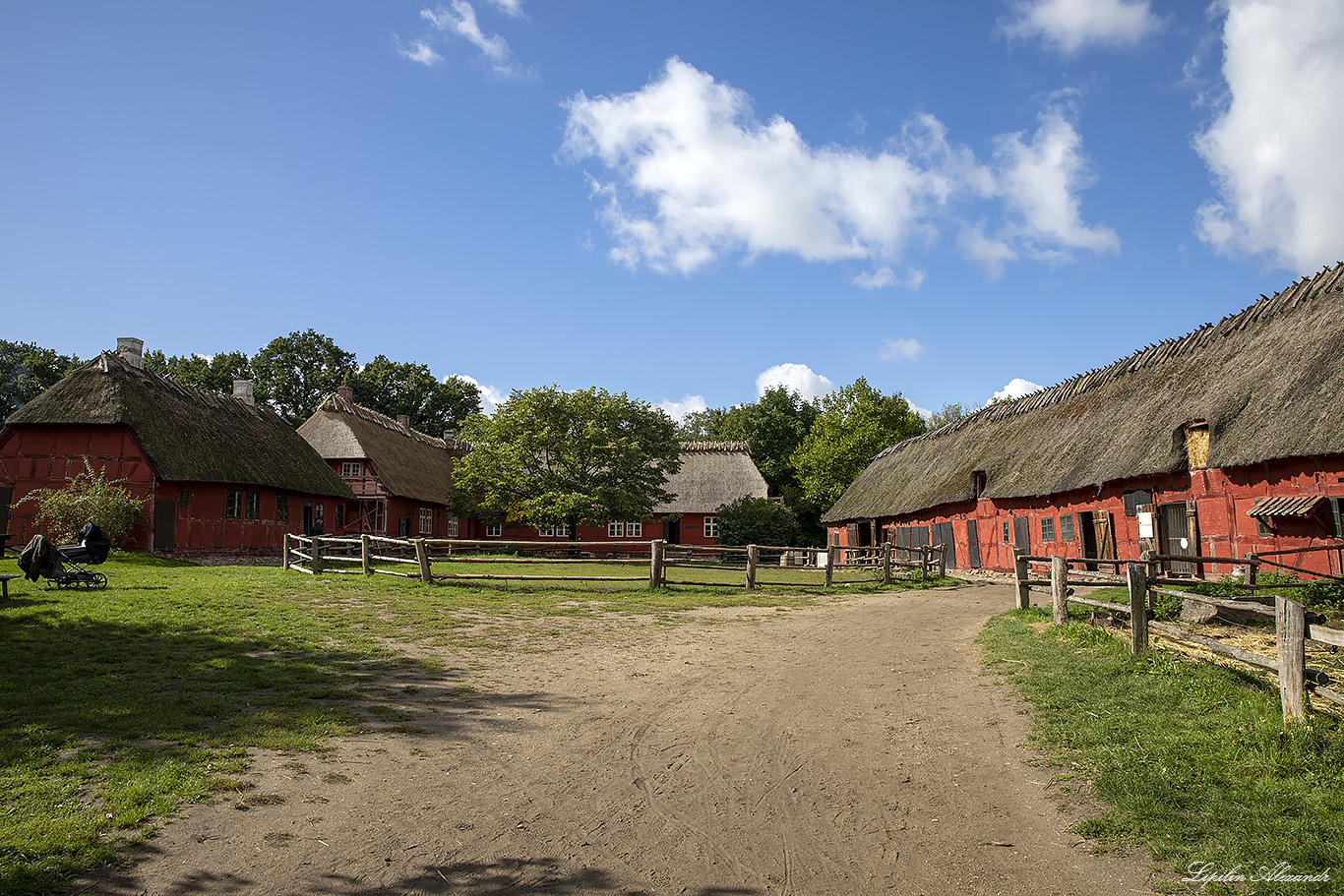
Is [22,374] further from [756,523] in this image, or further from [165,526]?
[756,523]

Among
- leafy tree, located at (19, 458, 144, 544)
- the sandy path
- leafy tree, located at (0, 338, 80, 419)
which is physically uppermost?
leafy tree, located at (0, 338, 80, 419)

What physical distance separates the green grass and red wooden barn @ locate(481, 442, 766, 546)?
36734 mm

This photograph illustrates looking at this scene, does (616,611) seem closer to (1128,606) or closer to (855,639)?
(855,639)

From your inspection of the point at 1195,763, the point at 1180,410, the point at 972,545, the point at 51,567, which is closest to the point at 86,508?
the point at 51,567

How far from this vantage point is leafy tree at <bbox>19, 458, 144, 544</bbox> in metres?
23.9

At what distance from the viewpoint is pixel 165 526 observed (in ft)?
87.4

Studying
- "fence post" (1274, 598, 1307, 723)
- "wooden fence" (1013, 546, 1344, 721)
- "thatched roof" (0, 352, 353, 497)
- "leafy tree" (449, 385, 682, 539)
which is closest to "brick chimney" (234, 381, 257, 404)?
"thatched roof" (0, 352, 353, 497)

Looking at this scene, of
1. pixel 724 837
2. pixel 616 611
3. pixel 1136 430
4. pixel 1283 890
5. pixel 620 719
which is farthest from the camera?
pixel 1136 430

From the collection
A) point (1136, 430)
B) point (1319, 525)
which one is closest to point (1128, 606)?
point (1319, 525)

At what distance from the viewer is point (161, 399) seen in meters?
29.2

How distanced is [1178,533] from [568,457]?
998 inches

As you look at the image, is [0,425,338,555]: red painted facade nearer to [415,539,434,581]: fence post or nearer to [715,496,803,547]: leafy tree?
[415,539,434,581]: fence post

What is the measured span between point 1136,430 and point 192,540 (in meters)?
30.9

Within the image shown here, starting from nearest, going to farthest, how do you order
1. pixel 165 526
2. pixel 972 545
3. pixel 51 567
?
pixel 51 567 → pixel 165 526 → pixel 972 545
